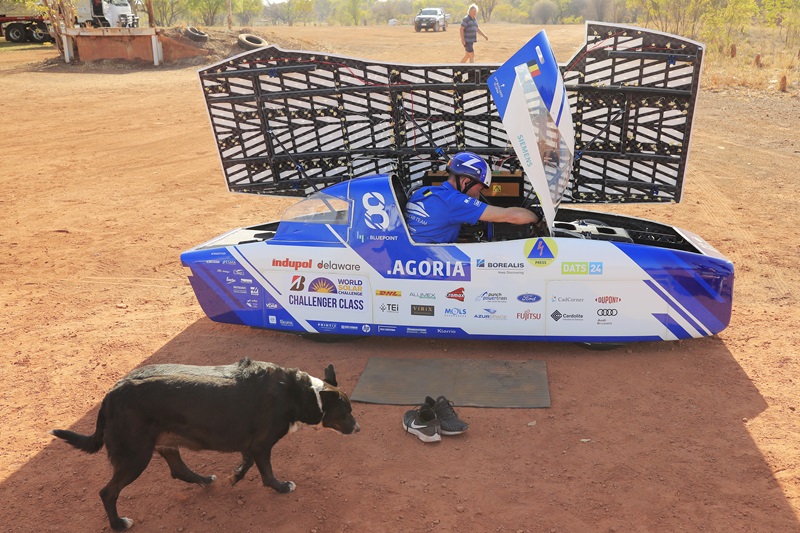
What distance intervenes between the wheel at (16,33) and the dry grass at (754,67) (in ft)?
119

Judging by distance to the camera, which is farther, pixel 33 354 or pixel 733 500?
pixel 33 354

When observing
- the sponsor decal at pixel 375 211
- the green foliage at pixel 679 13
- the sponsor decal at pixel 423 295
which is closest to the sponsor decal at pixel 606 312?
the sponsor decal at pixel 423 295

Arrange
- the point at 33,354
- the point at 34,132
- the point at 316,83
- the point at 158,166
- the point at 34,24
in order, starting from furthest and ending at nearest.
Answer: the point at 34,24, the point at 34,132, the point at 158,166, the point at 316,83, the point at 33,354

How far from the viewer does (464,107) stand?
29.8 ft

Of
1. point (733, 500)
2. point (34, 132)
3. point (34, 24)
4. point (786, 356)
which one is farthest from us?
point (34, 24)

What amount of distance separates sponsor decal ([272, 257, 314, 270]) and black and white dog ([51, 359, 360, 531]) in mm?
2483

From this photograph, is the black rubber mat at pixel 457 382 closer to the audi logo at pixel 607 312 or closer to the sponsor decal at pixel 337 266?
the audi logo at pixel 607 312

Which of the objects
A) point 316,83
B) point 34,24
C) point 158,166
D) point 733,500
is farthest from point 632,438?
point 34,24

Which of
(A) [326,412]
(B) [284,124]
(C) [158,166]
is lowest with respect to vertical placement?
(C) [158,166]

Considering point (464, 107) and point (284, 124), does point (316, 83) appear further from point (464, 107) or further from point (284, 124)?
point (464, 107)

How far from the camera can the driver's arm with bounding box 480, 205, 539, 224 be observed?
764 centimetres

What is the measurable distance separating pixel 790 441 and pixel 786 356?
1777 millimetres

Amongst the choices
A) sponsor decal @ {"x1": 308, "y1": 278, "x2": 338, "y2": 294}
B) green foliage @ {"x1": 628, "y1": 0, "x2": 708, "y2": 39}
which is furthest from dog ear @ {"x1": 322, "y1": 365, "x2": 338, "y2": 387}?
green foliage @ {"x1": 628, "y1": 0, "x2": 708, "y2": 39}

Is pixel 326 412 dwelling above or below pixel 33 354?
above
